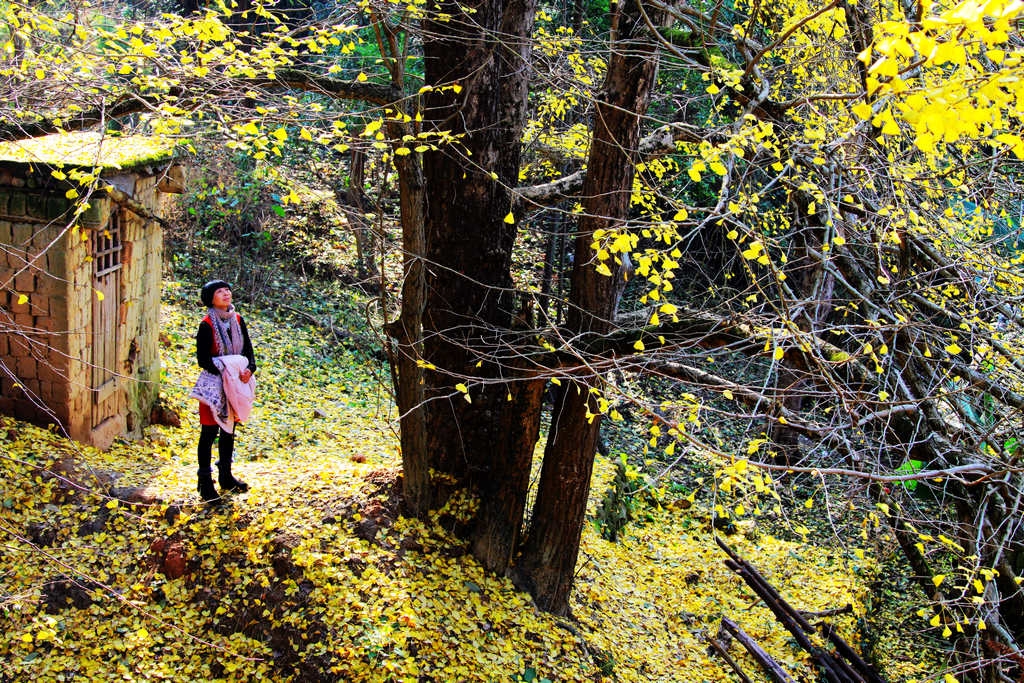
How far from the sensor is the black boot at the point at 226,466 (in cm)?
570

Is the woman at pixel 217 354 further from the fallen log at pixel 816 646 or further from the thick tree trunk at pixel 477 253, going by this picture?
the fallen log at pixel 816 646

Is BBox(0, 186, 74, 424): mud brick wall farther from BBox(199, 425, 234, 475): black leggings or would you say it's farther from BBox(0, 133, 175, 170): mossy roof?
BBox(199, 425, 234, 475): black leggings

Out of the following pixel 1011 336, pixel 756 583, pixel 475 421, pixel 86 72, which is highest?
pixel 86 72

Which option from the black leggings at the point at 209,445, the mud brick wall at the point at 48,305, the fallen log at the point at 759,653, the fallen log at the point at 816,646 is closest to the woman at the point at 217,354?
the black leggings at the point at 209,445

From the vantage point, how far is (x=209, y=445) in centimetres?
566

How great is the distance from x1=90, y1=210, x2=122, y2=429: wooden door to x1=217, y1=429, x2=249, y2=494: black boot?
68.8 inches

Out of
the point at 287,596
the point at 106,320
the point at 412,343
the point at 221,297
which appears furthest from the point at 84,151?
the point at 287,596

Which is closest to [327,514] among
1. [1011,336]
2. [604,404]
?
[604,404]

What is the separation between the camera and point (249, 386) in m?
5.70

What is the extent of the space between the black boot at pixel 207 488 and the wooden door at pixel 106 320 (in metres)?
1.80

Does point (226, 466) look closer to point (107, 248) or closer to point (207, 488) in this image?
Answer: point (207, 488)

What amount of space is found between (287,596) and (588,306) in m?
3.06

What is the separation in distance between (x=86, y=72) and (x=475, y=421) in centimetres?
436

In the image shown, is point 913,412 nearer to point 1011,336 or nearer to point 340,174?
point 1011,336
